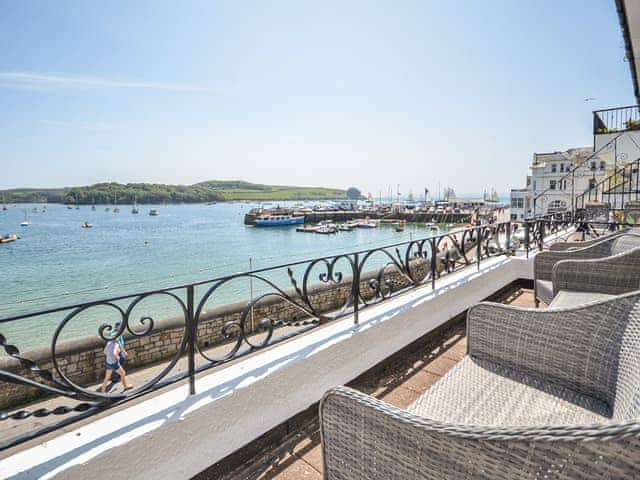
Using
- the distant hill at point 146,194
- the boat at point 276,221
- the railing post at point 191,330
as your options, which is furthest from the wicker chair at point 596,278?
the distant hill at point 146,194

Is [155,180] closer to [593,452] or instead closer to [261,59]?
[261,59]

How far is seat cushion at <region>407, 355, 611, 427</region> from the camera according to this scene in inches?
47.2

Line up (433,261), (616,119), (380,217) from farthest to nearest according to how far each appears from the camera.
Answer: (380,217)
(616,119)
(433,261)

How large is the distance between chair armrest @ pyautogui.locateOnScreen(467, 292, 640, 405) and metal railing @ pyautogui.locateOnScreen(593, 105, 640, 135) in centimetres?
1372

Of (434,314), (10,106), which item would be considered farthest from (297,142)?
(434,314)

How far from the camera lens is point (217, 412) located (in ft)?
5.06

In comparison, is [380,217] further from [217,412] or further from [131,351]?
[217,412]

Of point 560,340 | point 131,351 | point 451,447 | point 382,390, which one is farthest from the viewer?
point 131,351

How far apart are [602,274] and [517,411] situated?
6.30 ft

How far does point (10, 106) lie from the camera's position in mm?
41281

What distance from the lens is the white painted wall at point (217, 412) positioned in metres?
1.22

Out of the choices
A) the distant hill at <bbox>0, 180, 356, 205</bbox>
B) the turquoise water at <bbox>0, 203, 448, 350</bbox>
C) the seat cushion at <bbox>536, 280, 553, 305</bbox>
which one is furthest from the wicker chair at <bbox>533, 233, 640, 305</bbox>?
the distant hill at <bbox>0, 180, 356, 205</bbox>

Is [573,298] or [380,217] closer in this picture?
[573,298]

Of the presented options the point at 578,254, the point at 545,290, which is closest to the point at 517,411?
the point at 545,290
